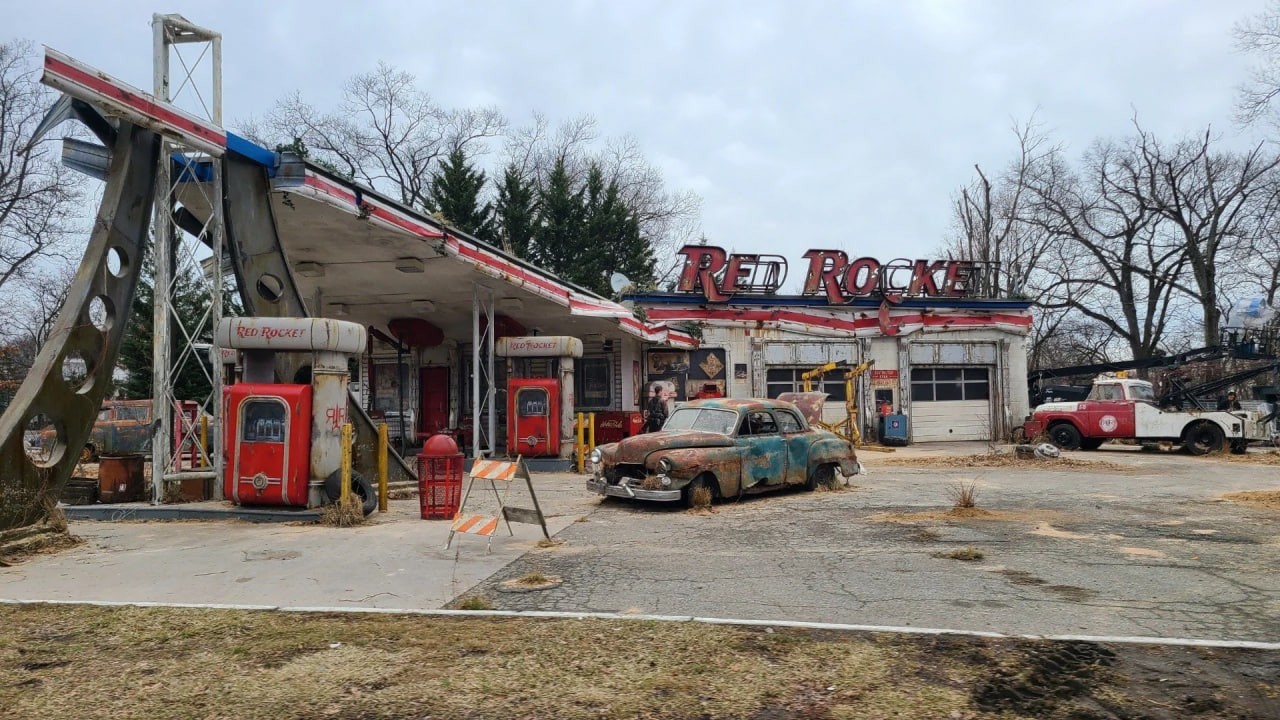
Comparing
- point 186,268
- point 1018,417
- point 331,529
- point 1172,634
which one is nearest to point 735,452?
point 331,529

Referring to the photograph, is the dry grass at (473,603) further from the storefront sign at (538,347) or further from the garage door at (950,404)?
the garage door at (950,404)

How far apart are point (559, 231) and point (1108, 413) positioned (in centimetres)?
2470

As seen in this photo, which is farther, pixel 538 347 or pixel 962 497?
pixel 538 347

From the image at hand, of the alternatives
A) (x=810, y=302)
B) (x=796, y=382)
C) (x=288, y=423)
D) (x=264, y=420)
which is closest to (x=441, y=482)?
(x=288, y=423)

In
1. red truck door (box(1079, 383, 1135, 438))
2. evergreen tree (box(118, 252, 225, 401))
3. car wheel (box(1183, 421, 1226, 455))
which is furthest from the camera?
evergreen tree (box(118, 252, 225, 401))

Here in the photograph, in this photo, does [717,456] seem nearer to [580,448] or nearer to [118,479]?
[580,448]

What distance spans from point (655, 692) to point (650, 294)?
22.8 m

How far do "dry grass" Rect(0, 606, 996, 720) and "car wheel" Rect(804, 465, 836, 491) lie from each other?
8401 millimetres

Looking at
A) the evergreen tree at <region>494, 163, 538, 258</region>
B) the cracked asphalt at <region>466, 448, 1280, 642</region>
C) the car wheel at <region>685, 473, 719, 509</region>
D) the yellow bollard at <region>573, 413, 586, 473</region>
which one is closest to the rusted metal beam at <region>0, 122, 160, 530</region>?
the cracked asphalt at <region>466, 448, 1280, 642</region>

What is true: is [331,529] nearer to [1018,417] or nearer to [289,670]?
[289,670]

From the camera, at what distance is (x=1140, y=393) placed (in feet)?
77.0

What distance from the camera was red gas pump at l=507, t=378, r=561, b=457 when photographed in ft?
60.1

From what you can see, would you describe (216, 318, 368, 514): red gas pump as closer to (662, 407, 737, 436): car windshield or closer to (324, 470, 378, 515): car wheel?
(324, 470, 378, 515): car wheel

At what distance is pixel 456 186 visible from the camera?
3819 centimetres
